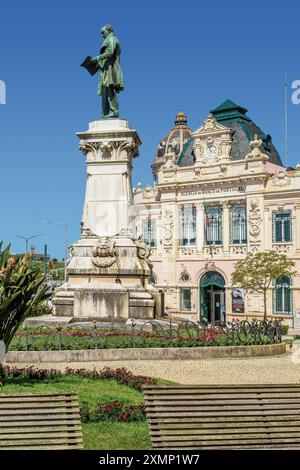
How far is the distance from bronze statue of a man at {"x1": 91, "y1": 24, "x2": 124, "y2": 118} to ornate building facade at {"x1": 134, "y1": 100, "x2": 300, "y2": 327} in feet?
81.4

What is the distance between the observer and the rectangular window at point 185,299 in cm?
5291

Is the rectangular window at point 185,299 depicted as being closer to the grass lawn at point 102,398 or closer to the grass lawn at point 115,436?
the grass lawn at point 102,398

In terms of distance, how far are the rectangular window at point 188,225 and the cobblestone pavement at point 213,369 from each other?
3564cm

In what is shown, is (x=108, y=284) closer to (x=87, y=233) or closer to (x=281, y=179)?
(x=87, y=233)

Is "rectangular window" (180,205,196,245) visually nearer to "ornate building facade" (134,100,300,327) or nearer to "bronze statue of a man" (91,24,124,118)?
"ornate building facade" (134,100,300,327)

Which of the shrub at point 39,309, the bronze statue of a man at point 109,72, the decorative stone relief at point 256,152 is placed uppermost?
the decorative stone relief at point 256,152

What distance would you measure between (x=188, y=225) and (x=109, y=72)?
32348 mm

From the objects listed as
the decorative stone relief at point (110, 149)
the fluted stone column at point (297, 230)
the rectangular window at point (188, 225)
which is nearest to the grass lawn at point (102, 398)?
the decorative stone relief at point (110, 149)

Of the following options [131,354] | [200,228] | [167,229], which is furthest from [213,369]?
[167,229]

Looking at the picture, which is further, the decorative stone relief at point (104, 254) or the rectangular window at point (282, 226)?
the rectangular window at point (282, 226)

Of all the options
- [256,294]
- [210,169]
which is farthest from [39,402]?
[210,169]

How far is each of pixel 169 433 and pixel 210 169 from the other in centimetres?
4610

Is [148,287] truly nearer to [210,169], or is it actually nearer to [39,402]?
[39,402]

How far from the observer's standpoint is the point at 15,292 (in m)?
10.8
